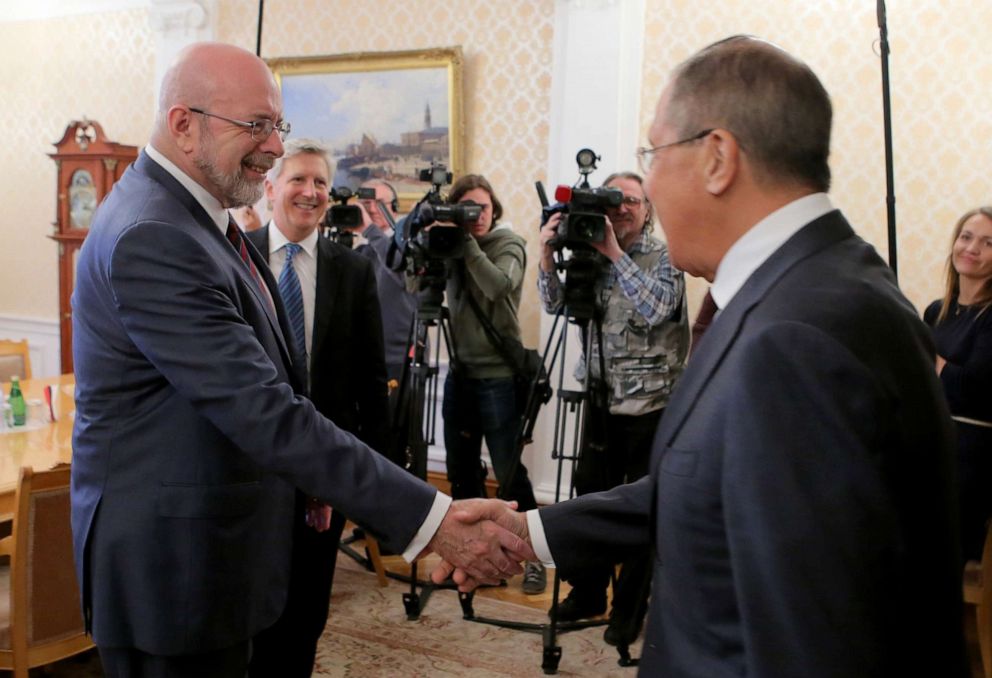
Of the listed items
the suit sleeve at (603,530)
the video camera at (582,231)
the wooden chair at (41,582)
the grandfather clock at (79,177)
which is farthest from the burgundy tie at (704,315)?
the grandfather clock at (79,177)

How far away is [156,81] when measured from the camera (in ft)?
18.2

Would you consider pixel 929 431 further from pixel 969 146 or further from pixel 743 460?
pixel 969 146

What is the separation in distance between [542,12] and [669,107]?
12.2 ft

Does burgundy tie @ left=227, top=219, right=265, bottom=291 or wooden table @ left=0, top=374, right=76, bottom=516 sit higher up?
burgundy tie @ left=227, top=219, right=265, bottom=291

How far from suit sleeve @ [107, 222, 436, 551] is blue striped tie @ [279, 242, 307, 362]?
0.94 metres

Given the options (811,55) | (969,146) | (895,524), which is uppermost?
(811,55)

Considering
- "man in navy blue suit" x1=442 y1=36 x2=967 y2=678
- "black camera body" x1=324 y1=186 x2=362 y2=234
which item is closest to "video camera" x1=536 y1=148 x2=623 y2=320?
"black camera body" x1=324 y1=186 x2=362 y2=234

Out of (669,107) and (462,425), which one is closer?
(669,107)

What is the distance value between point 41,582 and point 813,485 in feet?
6.81

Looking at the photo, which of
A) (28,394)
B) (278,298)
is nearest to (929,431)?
(278,298)

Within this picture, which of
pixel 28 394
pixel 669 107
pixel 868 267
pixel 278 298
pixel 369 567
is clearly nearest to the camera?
pixel 868 267

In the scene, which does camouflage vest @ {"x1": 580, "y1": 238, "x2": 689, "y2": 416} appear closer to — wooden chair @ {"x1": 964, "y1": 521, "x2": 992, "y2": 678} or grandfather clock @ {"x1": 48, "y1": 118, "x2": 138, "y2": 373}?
wooden chair @ {"x1": 964, "y1": 521, "x2": 992, "y2": 678}

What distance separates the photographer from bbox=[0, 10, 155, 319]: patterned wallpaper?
5766 mm

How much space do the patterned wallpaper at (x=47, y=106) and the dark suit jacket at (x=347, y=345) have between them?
3.73 meters
